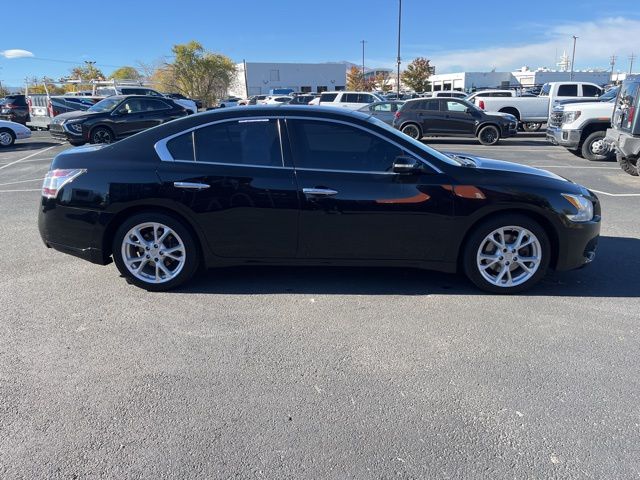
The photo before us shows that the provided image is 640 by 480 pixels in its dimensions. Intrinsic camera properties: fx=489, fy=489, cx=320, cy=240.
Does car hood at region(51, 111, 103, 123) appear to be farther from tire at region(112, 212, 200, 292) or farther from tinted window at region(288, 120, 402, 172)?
tinted window at region(288, 120, 402, 172)

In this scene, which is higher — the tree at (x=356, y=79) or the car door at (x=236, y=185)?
the tree at (x=356, y=79)

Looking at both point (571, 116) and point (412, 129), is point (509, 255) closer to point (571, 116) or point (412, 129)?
point (571, 116)

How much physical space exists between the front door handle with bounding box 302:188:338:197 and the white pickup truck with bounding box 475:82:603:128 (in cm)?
1755

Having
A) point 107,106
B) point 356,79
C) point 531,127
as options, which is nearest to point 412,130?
point 531,127

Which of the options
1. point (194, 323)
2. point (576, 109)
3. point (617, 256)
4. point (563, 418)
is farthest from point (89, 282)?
point (576, 109)

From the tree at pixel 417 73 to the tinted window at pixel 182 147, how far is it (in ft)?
194

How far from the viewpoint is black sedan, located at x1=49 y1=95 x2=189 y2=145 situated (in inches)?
608

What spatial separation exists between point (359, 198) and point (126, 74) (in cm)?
7531

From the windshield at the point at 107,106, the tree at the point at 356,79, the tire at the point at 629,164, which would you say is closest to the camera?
the tire at the point at 629,164

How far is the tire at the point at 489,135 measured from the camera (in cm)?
1733

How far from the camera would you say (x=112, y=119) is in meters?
15.8

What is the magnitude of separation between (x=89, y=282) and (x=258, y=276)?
161 centimetres

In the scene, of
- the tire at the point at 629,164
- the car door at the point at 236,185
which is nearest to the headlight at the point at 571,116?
the tire at the point at 629,164

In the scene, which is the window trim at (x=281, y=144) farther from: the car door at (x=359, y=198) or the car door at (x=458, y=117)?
the car door at (x=458, y=117)
